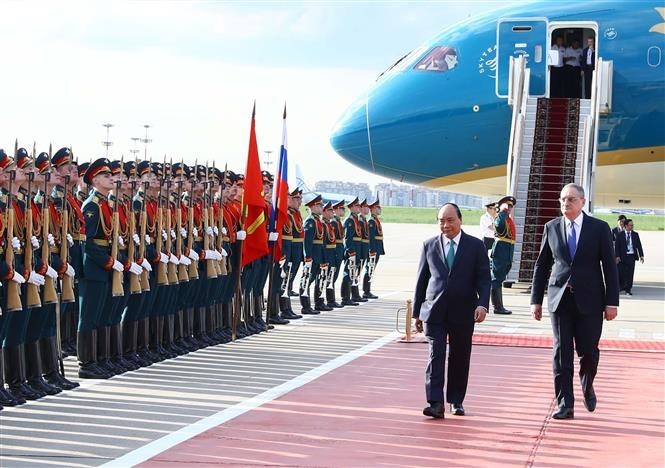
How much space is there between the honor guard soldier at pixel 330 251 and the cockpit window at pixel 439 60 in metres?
4.34

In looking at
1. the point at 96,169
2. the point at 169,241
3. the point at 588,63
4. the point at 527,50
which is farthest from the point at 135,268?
the point at 588,63

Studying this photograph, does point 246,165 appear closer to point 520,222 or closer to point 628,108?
point 520,222

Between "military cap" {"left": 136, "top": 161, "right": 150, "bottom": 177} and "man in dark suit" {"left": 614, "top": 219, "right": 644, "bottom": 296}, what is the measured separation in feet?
34.7

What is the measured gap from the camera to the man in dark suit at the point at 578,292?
27.4 ft

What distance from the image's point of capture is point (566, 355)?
27.5ft

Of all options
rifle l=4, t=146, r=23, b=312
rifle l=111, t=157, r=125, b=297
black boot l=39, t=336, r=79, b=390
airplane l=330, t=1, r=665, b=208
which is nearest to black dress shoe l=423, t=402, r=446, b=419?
black boot l=39, t=336, r=79, b=390

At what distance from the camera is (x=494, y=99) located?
65.0ft

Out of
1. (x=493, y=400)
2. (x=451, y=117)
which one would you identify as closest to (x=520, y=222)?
(x=451, y=117)

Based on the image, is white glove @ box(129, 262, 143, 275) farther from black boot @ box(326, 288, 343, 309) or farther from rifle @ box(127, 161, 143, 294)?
black boot @ box(326, 288, 343, 309)

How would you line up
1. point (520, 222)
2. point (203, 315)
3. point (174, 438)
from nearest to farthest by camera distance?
point (174, 438) < point (203, 315) < point (520, 222)

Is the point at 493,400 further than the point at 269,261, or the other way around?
the point at 269,261

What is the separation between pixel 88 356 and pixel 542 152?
11.4 metres

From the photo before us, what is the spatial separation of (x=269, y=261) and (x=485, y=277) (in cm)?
556

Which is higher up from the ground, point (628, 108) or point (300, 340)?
point (628, 108)
